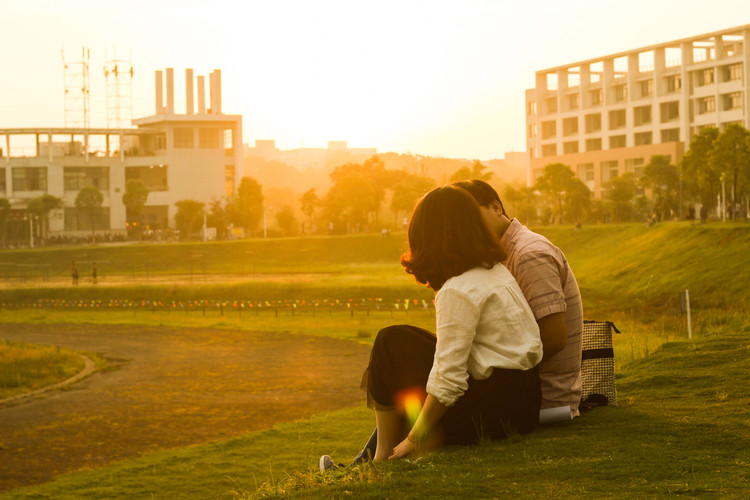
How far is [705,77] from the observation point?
89062 millimetres

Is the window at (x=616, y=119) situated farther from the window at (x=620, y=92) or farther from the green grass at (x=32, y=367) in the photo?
the green grass at (x=32, y=367)

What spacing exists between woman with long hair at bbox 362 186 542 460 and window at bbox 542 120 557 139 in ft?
349

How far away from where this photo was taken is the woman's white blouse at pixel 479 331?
17.0 feet

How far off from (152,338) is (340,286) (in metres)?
15.4

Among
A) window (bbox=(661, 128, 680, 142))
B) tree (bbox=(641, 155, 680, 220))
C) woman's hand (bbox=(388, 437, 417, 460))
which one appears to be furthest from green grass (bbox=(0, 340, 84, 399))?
window (bbox=(661, 128, 680, 142))

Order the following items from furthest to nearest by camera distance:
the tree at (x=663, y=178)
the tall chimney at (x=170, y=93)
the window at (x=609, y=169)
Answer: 1. the tall chimney at (x=170, y=93)
2. the window at (x=609, y=169)
3. the tree at (x=663, y=178)

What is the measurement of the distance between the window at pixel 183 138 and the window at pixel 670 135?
6053cm

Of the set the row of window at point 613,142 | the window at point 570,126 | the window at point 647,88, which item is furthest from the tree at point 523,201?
the window at point 570,126

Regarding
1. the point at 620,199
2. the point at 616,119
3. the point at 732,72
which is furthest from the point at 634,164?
the point at 620,199

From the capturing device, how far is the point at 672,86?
93562 millimetres

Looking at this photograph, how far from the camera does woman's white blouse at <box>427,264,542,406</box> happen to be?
5.18m

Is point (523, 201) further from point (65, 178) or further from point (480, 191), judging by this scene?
point (480, 191)

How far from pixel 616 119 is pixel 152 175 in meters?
61.0

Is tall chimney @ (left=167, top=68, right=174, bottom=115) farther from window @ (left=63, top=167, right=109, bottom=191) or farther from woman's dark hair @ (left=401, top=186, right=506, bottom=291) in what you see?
woman's dark hair @ (left=401, top=186, right=506, bottom=291)
